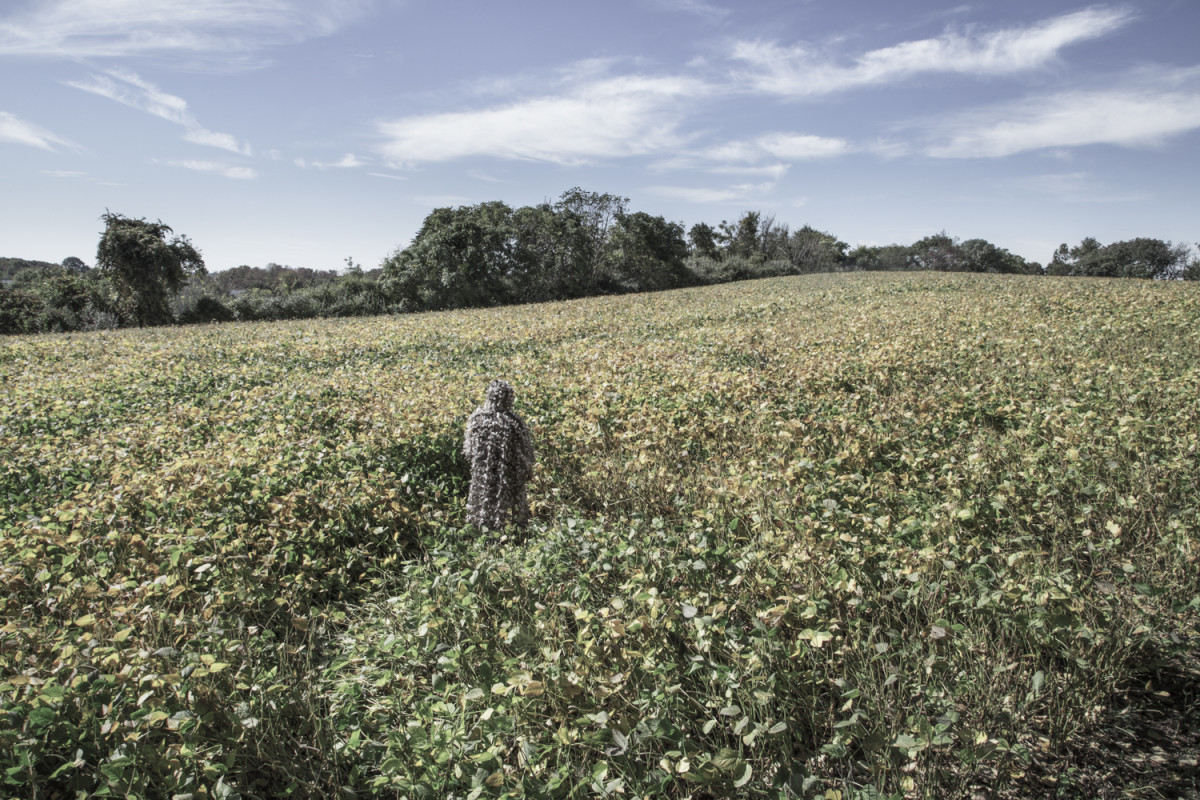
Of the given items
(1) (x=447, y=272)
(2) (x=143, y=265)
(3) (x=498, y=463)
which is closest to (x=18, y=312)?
(2) (x=143, y=265)

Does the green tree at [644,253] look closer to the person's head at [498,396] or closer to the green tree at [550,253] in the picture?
the green tree at [550,253]

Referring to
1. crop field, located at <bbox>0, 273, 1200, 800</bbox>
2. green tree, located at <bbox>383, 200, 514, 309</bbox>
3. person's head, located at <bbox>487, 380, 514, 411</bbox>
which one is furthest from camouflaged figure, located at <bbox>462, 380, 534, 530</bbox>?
green tree, located at <bbox>383, 200, 514, 309</bbox>

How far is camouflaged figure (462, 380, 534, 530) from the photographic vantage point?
569 cm

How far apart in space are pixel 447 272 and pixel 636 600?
122 feet

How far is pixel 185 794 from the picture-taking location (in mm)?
2586

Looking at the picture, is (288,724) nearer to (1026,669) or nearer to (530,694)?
(530,694)

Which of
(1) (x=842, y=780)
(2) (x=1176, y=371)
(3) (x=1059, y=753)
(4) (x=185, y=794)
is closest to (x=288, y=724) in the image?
(4) (x=185, y=794)

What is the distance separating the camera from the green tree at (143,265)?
104 feet

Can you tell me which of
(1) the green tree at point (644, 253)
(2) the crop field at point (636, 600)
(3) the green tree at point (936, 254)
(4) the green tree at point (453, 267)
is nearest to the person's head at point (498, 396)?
(2) the crop field at point (636, 600)

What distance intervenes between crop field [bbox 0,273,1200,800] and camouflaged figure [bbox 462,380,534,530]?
0.97ft

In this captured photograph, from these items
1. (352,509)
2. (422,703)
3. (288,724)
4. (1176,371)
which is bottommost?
(288,724)

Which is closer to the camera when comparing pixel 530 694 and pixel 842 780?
pixel 842 780

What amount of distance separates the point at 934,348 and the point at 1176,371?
3500 mm

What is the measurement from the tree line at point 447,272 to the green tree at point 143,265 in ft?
0.20
